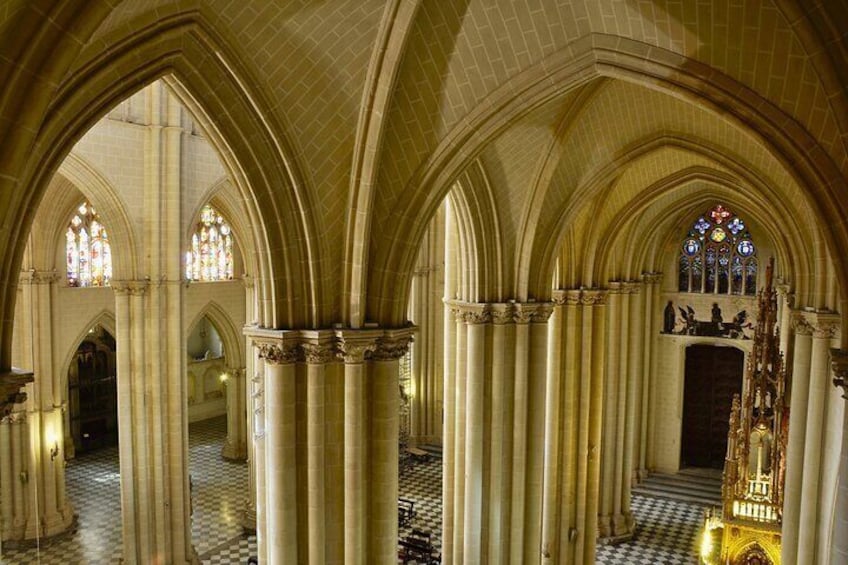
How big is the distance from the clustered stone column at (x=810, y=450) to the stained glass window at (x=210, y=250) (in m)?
18.3

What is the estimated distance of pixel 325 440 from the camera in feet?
25.8

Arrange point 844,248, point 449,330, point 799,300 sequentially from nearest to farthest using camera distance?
point 844,248 < point 799,300 < point 449,330

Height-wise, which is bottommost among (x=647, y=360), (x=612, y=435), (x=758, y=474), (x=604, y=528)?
→ (x=604, y=528)

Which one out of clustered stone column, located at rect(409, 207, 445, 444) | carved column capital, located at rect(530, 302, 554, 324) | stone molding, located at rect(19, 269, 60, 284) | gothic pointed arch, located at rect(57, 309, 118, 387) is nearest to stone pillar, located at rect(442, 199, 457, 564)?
carved column capital, located at rect(530, 302, 554, 324)

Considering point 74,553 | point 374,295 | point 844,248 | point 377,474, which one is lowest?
point 74,553

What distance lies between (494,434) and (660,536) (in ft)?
29.0

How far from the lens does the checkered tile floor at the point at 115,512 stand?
15.8 metres

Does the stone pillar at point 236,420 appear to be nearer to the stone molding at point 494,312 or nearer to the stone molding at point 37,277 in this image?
the stone molding at point 37,277

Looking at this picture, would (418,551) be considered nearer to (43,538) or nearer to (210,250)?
(43,538)

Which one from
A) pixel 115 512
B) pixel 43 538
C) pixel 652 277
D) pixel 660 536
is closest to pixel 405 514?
pixel 660 536

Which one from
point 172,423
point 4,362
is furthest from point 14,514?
point 4,362

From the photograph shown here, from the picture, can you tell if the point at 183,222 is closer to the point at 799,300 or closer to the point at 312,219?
the point at 312,219

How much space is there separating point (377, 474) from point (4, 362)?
461 cm

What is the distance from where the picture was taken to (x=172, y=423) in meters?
14.0
